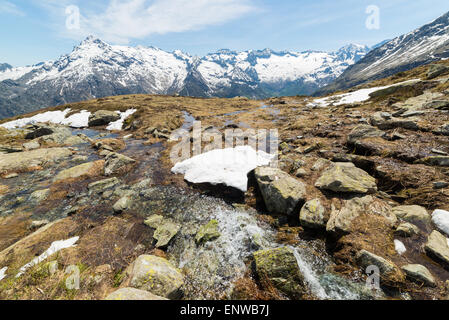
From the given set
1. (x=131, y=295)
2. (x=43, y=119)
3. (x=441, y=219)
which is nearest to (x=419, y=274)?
(x=441, y=219)

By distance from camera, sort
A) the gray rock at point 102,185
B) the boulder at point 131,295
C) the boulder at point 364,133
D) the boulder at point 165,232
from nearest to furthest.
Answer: the boulder at point 131,295 → the boulder at point 165,232 → the gray rock at point 102,185 → the boulder at point 364,133

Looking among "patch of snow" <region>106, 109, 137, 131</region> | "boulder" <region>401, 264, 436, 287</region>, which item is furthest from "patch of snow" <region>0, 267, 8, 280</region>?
"patch of snow" <region>106, 109, 137, 131</region>

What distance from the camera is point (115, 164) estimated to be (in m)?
14.9

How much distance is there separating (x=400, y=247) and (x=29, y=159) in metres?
27.1

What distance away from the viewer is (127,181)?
43.7ft

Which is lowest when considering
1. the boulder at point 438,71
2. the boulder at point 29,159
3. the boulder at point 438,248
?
the boulder at point 438,248

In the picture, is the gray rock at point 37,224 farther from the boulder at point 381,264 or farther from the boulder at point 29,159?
the boulder at point 381,264

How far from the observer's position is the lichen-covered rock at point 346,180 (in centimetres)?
816

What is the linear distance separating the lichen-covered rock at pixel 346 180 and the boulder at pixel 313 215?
136cm

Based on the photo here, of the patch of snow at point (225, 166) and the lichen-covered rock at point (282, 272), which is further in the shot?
the patch of snow at point (225, 166)

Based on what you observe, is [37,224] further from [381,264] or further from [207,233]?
[381,264]

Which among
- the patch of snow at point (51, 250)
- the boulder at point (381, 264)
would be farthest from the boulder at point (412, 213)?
the patch of snow at point (51, 250)

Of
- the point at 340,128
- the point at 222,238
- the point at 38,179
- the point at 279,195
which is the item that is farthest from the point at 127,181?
the point at 340,128

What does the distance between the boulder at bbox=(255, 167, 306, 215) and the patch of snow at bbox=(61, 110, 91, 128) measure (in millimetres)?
41795
